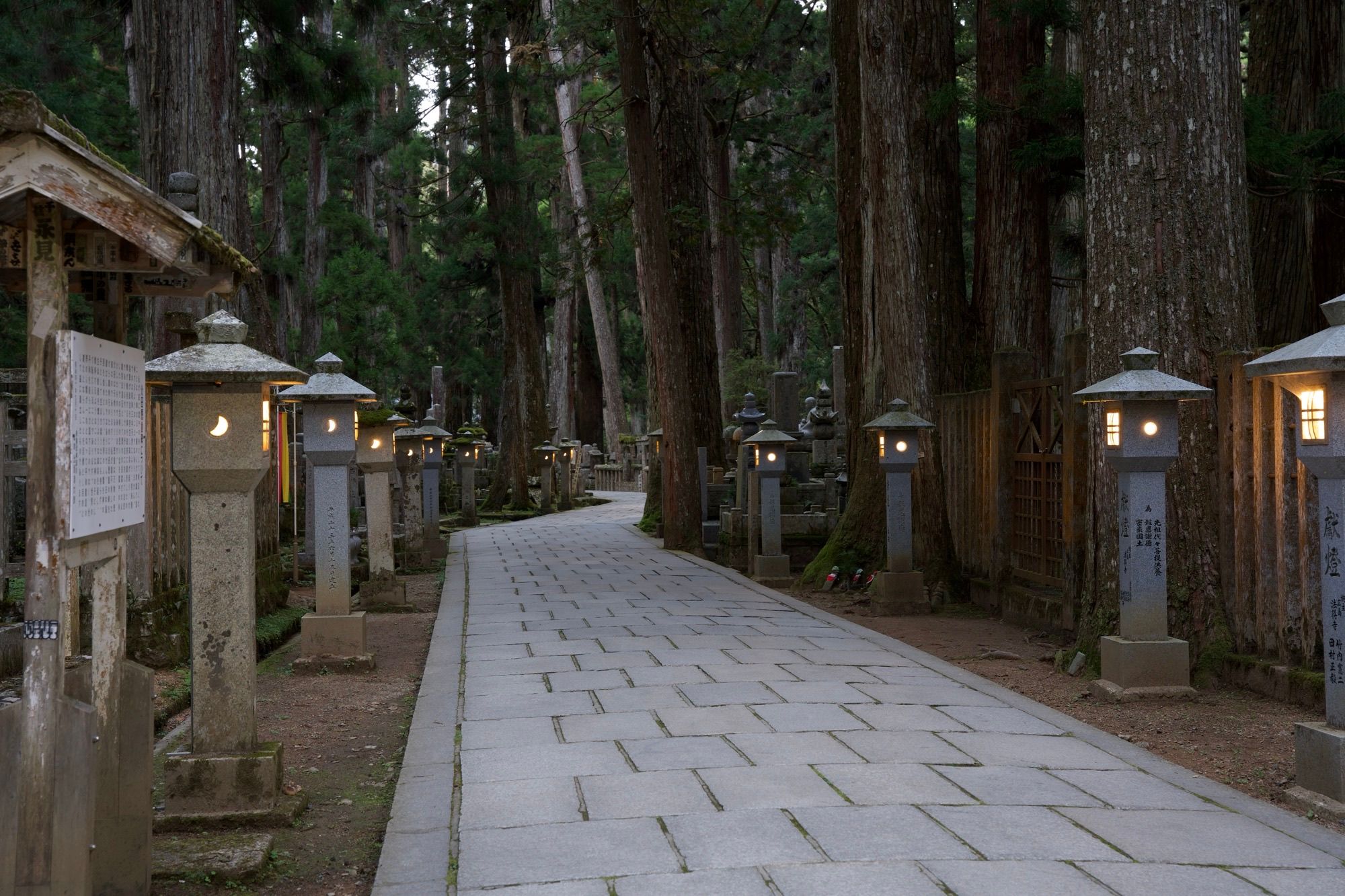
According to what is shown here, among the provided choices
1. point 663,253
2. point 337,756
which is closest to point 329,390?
point 337,756

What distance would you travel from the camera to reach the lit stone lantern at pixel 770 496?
12.3m

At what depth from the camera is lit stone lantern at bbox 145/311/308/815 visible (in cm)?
432

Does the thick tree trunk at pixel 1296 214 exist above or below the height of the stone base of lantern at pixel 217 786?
above

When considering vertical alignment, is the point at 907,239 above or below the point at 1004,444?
above

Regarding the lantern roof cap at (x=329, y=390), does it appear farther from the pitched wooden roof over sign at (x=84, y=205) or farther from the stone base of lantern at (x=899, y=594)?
the stone base of lantern at (x=899, y=594)

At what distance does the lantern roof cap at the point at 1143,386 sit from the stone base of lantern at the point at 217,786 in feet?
14.8

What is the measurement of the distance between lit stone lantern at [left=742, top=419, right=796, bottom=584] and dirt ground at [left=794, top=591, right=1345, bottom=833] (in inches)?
143

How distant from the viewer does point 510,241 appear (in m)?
23.0

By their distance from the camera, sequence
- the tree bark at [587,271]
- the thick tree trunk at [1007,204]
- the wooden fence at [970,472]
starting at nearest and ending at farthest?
the wooden fence at [970,472] → the thick tree trunk at [1007,204] → the tree bark at [587,271]

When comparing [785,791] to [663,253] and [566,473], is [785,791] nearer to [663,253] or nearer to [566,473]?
[663,253]

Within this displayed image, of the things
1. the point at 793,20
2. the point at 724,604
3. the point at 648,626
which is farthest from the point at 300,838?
the point at 793,20

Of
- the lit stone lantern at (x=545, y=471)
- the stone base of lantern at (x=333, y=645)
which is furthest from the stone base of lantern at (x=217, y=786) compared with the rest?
the lit stone lantern at (x=545, y=471)

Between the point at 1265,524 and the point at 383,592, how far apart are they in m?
7.04

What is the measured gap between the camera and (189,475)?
4340 millimetres
